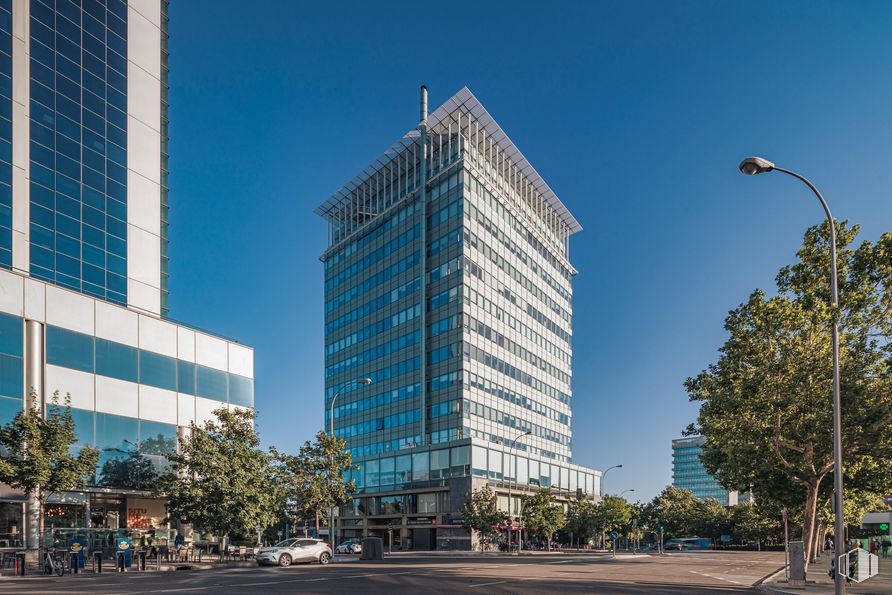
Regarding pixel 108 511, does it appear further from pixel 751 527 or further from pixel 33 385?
pixel 751 527

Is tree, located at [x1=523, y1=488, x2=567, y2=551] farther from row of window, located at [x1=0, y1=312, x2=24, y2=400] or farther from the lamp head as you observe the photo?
the lamp head

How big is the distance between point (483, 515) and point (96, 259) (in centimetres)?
4390

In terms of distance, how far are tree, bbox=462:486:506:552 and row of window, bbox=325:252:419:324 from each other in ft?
108

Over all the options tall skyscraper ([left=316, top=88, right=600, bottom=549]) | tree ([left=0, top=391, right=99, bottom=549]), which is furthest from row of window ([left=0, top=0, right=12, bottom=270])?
tall skyscraper ([left=316, top=88, right=600, bottom=549])

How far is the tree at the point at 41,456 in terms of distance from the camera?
3088cm

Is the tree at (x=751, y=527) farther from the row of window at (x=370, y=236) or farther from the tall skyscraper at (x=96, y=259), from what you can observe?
the tall skyscraper at (x=96, y=259)

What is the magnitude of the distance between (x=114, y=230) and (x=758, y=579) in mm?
41499

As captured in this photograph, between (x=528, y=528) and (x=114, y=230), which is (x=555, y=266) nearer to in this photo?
(x=528, y=528)

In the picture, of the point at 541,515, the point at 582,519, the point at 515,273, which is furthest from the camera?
the point at 515,273

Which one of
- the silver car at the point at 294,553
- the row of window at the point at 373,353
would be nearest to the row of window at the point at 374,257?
the row of window at the point at 373,353

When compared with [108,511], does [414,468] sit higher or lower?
lower

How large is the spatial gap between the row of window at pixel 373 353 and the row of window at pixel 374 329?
190cm

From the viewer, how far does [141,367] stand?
133ft

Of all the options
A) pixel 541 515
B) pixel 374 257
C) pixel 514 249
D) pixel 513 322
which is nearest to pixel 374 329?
pixel 374 257
